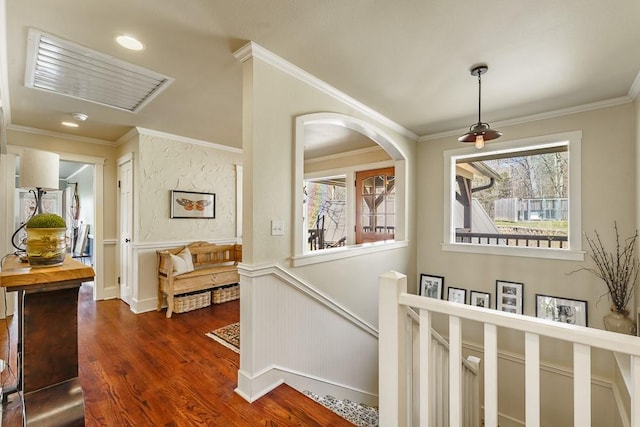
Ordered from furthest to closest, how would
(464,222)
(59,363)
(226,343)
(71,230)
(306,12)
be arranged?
(71,230)
(464,222)
(226,343)
(306,12)
(59,363)

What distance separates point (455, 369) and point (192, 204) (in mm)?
4073

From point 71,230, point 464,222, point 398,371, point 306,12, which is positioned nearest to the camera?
point 398,371

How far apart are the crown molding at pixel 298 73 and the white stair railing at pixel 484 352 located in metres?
1.77

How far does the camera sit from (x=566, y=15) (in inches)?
67.3

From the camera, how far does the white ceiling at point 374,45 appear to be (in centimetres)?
166

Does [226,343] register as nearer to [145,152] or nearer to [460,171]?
[145,152]

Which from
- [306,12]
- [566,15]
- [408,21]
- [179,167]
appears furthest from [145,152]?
[566,15]

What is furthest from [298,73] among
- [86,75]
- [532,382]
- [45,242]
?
[532,382]

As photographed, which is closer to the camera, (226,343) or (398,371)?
(398,371)

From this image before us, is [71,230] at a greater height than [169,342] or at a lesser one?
greater

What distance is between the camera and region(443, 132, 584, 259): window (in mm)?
3205

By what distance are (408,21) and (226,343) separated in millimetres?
3112

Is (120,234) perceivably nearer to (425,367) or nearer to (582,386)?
(425,367)

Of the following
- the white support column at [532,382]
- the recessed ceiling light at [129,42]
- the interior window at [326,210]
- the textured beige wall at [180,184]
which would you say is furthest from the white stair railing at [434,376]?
the interior window at [326,210]
